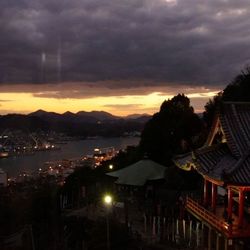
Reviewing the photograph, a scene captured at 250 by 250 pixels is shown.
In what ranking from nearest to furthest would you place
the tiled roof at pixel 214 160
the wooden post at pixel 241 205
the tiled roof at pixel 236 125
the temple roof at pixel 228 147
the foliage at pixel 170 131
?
the wooden post at pixel 241 205, the temple roof at pixel 228 147, the tiled roof at pixel 214 160, the tiled roof at pixel 236 125, the foliage at pixel 170 131

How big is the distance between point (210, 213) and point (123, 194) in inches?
589

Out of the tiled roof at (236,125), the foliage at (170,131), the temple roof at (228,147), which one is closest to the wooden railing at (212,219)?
the temple roof at (228,147)

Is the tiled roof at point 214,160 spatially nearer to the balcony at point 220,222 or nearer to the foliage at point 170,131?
the balcony at point 220,222

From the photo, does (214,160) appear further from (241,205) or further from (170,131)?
(170,131)

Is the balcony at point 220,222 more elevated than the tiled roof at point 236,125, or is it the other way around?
the tiled roof at point 236,125

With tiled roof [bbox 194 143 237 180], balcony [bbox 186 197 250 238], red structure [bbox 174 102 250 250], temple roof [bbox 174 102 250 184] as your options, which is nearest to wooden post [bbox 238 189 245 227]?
red structure [bbox 174 102 250 250]

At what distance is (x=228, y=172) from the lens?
13156 millimetres

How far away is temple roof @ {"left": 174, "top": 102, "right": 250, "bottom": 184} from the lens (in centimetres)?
1423

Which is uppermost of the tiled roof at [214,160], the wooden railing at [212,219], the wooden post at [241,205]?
the tiled roof at [214,160]

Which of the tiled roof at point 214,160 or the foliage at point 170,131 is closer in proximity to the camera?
the tiled roof at point 214,160

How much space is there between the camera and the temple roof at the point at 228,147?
14226mm

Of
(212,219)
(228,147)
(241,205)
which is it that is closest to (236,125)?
(228,147)

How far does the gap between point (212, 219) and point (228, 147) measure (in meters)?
2.53

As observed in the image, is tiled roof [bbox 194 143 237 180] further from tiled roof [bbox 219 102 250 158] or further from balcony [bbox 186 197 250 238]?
balcony [bbox 186 197 250 238]
